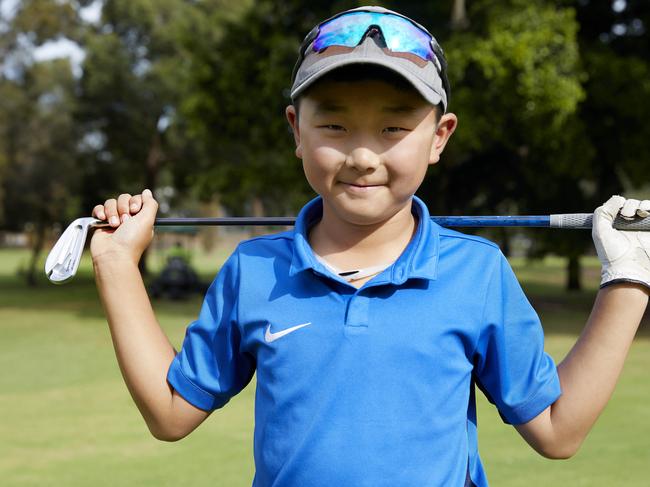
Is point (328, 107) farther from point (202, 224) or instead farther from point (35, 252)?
point (35, 252)

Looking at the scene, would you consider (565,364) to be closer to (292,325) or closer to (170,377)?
(292,325)

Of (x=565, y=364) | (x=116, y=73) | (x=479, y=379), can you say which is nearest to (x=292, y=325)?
(x=479, y=379)

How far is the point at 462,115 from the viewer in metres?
12.9

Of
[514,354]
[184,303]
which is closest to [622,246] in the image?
[514,354]

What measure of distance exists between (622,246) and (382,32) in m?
0.66

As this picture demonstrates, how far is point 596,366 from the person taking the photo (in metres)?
1.62

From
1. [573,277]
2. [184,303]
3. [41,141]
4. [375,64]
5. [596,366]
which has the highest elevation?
[375,64]

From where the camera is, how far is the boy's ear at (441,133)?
1.68 m

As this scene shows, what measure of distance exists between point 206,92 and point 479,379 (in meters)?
14.6

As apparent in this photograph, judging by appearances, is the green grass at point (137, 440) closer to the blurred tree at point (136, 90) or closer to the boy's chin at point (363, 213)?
the boy's chin at point (363, 213)

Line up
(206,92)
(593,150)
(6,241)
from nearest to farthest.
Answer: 1. (593,150)
2. (206,92)
3. (6,241)

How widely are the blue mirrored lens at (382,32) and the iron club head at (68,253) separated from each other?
67cm

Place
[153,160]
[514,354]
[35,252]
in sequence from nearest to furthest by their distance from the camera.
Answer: [514,354], [35,252], [153,160]

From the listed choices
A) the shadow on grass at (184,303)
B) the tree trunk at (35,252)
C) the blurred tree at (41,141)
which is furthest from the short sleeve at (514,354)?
the blurred tree at (41,141)
